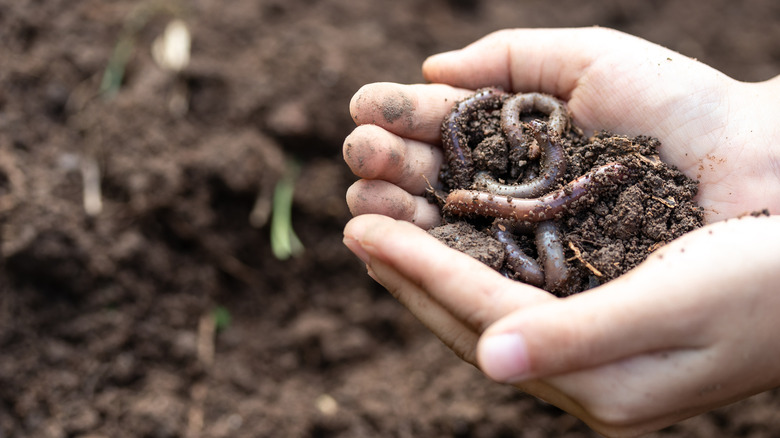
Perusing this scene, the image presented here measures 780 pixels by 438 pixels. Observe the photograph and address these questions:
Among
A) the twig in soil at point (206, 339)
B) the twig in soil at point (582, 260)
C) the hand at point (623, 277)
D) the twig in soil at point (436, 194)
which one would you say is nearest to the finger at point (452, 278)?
the hand at point (623, 277)

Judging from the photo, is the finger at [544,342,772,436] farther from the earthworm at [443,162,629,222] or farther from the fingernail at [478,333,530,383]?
the earthworm at [443,162,629,222]

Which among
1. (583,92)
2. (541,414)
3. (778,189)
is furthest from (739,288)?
(541,414)

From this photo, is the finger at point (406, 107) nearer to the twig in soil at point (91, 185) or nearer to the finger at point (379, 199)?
the finger at point (379, 199)

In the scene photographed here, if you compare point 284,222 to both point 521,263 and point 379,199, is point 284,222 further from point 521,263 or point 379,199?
point 521,263

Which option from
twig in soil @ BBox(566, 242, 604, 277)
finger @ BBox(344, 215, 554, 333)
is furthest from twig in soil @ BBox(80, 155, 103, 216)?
twig in soil @ BBox(566, 242, 604, 277)

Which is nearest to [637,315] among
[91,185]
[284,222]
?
[284,222]

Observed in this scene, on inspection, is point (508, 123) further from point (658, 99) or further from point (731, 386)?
point (731, 386)
